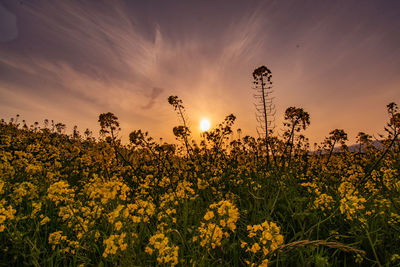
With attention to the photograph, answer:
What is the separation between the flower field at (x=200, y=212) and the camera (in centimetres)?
234

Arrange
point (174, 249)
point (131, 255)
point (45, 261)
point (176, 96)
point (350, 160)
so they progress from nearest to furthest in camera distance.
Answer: point (174, 249) < point (131, 255) < point (45, 261) < point (176, 96) < point (350, 160)

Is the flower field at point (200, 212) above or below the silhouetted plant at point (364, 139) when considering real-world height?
below

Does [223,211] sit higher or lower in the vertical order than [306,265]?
higher

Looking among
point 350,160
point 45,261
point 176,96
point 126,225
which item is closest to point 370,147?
point 350,160

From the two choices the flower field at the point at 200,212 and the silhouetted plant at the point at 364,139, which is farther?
the silhouetted plant at the point at 364,139

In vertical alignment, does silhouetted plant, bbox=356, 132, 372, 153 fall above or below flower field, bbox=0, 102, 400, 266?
above

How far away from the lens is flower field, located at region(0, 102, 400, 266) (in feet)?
7.67

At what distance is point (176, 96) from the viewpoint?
6.39 metres

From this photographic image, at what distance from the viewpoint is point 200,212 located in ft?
13.2

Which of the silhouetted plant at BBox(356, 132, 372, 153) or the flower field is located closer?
the flower field

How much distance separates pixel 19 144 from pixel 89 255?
8.65 meters

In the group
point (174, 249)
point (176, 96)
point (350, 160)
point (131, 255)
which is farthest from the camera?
point (350, 160)

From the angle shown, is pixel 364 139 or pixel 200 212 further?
pixel 364 139

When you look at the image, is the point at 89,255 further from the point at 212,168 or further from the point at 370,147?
the point at 370,147
